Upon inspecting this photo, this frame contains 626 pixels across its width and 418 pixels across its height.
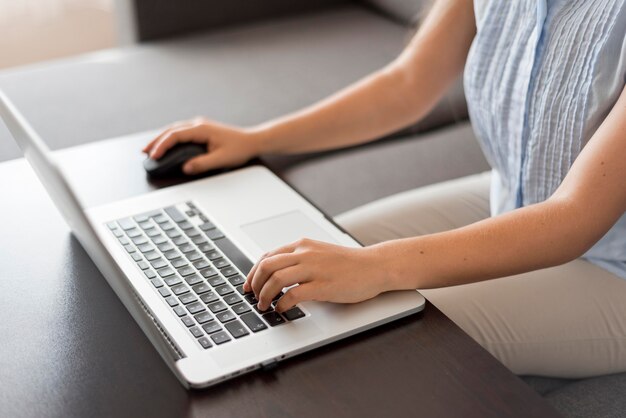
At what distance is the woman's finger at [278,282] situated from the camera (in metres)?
0.88

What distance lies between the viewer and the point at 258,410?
30.4 inches

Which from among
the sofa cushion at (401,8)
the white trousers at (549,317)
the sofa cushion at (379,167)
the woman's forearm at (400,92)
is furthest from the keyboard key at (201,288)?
the sofa cushion at (401,8)

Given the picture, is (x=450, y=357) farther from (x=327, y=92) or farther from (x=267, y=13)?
(x=267, y=13)

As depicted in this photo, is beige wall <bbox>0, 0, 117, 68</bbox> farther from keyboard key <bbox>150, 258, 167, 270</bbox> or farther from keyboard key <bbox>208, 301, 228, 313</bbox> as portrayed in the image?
keyboard key <bbox>208, 301, 228, 313</bbox>

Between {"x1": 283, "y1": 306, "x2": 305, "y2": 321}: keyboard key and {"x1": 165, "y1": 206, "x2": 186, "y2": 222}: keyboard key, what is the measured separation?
239 millimetres

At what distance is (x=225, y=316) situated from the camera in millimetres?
884

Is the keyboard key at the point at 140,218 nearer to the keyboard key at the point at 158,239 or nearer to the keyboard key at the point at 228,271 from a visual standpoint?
the keyboard key at the point at 158,239

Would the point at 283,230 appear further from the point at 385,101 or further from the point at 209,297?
the point at 385,101

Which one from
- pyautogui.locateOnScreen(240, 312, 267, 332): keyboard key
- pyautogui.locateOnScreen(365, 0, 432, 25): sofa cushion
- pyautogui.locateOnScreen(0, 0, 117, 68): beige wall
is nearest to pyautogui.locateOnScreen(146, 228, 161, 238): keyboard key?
pyautogui.locateOnScreen(240, 312, 267, 332): keyboard key

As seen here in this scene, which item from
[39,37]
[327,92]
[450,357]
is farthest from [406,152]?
[39,37]

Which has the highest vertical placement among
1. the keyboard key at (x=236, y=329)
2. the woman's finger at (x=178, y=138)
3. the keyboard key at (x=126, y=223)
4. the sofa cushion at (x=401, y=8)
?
the woman's finger at (x=178, y=138)

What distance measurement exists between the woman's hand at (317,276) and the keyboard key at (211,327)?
0.15ft

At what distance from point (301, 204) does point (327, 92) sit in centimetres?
88

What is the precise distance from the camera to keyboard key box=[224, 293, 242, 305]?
908 mm
